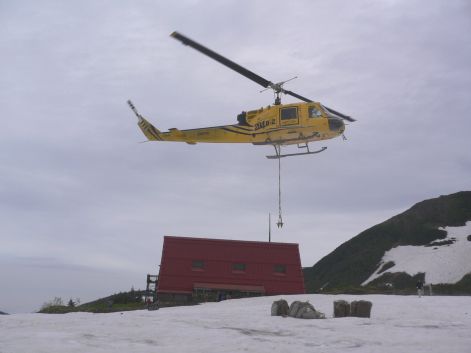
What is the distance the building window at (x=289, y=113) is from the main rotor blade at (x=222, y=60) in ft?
5.22

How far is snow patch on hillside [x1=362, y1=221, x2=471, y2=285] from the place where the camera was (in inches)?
2053

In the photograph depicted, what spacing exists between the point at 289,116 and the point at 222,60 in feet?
15.6

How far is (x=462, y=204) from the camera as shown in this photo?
231 ft

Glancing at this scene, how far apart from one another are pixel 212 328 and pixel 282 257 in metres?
22.0

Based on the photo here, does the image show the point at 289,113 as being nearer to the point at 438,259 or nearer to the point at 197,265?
the point at 197,265

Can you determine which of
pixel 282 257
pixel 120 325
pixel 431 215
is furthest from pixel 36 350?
pixel 431 215

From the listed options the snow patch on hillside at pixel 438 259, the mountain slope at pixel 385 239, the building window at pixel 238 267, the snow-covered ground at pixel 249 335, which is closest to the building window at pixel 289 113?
the snow-covered ground at pixel 249 335

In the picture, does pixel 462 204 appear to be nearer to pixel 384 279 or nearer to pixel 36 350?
pixel 384 279

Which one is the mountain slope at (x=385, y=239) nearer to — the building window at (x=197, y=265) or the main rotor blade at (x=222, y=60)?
the building window at (x=197, y=265)

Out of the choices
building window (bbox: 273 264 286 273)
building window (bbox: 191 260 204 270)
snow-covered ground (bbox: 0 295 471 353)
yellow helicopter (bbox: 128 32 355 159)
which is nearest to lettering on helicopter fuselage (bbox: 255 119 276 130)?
yellow helicopter (bbox: 128 32 355 159)

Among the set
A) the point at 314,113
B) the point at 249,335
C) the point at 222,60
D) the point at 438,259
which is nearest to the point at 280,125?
the point at 314,113

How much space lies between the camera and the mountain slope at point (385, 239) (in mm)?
62469

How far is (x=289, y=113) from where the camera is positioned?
2383 centimetres

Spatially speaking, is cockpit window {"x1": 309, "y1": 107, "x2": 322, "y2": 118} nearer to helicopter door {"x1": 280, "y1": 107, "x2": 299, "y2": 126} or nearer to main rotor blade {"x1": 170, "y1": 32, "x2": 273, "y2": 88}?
helicopter door {"x1": 280, "y1": 107, "x2": 299, "y2": 126}
